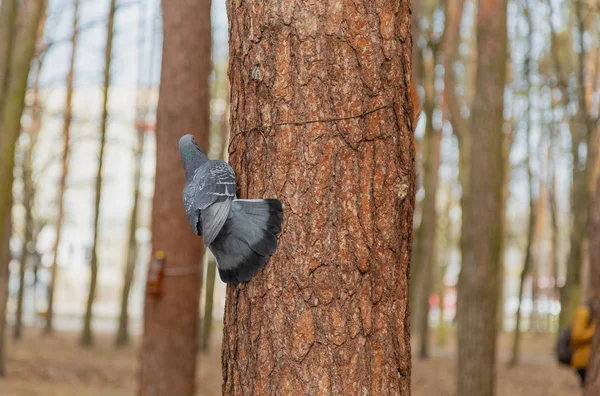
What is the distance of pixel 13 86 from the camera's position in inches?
217

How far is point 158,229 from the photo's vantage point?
5453 mm

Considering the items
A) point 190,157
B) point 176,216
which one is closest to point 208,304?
point 176,216

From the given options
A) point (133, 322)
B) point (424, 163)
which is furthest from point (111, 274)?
point (424, 163)

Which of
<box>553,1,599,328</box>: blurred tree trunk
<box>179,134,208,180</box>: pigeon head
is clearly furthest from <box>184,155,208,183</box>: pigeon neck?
<box>553,1,599,328</box>: blurred tree trunk

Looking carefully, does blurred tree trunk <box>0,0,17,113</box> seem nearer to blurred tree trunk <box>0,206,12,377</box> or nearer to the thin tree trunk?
blurred tree trunk <box>0,206,12,377</box>

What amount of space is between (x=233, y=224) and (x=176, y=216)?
11.3 feet

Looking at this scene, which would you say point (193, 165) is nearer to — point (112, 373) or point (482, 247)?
point (482, 247)

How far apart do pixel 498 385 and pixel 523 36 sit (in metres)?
7.89

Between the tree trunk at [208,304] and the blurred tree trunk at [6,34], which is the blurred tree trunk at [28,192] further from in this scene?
the blurred tree trunk at [6,34]

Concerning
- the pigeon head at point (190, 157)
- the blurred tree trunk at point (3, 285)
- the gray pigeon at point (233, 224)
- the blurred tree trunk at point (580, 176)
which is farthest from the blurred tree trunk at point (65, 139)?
the gray pigeon at point (233, 224)

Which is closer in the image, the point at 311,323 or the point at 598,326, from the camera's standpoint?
the point at 311,323

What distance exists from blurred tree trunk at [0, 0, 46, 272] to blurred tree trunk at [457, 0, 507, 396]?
407 cm

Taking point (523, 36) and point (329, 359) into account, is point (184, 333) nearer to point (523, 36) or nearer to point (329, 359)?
point (329, 359)

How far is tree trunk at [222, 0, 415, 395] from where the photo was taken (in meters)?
1.98
